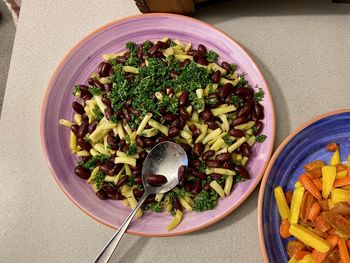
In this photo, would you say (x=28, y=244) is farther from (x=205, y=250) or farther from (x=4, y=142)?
(x=205, y=250)

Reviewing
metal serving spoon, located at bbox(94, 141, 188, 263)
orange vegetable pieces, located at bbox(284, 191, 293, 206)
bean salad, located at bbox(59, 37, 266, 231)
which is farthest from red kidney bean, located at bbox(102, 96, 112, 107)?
orange vegetable pieces, located at bbox(284, 191, 293, 206)

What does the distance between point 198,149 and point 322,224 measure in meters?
0.43

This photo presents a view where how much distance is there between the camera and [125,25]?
4.68ft

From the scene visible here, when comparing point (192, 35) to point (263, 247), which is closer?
point (263, 247)

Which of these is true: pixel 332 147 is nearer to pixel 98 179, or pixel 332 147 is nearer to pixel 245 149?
pixel 245 149

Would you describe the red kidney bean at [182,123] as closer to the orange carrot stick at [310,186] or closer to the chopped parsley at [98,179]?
the chopped parsley at [98,179]

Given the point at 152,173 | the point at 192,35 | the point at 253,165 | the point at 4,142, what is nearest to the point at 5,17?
the point at 4,142

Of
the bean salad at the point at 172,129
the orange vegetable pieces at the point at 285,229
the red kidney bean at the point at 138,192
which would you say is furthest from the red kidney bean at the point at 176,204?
the orange vegetable pieces at the point at 285,229

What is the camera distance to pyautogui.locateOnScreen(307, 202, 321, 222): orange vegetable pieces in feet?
3.68

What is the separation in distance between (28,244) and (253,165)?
0.82 metres

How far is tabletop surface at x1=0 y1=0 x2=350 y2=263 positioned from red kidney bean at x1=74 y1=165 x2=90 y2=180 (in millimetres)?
154

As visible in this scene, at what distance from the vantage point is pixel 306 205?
44.8 inches

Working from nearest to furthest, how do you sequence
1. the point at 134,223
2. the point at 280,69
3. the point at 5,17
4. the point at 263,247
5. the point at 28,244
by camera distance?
the point at 263,247
the point at 134,223
the point at 28,244
the point at 280,69
the point at 5,17

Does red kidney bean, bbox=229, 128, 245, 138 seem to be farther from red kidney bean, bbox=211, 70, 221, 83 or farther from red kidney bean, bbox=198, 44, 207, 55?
red kidney bean, bbox=198, 44, 207, 55
